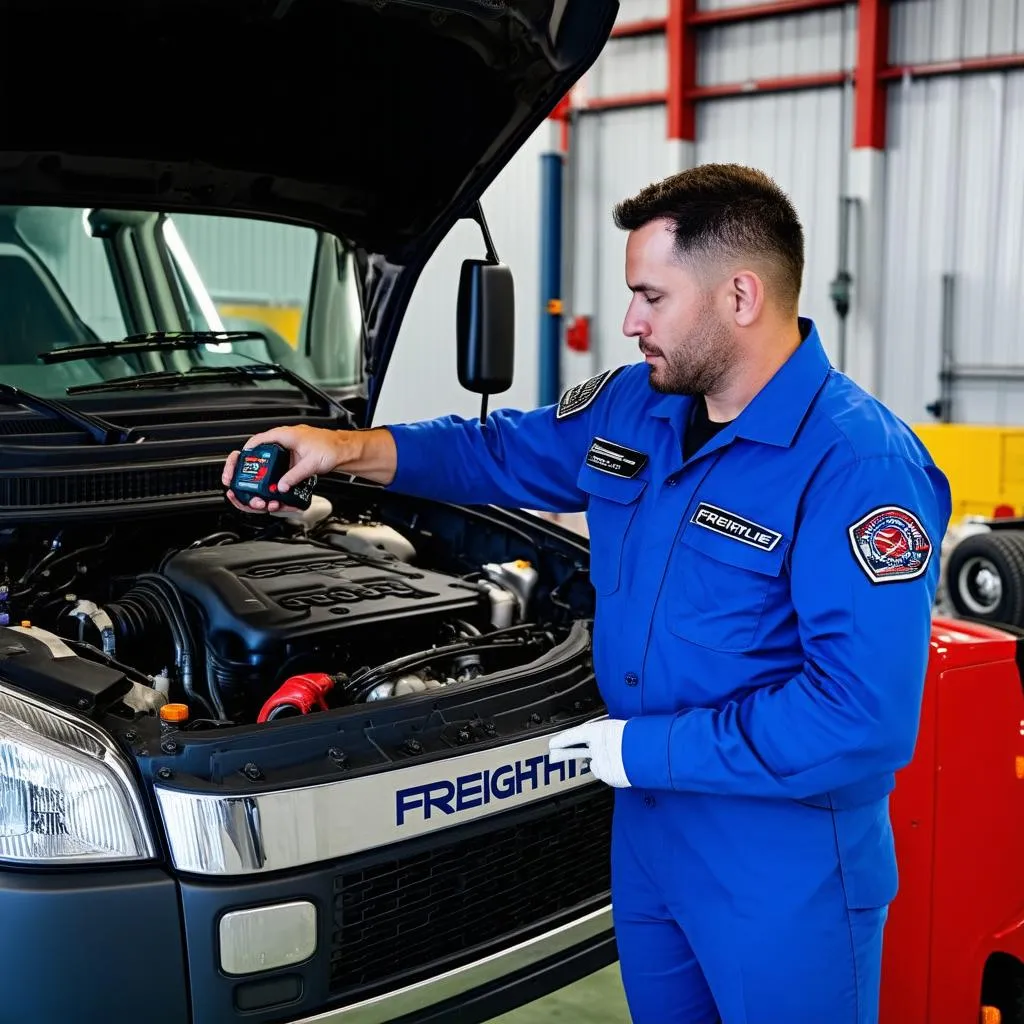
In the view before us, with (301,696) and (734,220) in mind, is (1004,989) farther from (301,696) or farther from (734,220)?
(734,220)

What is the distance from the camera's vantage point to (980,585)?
5.64 m

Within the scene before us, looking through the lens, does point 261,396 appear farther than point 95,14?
Yes

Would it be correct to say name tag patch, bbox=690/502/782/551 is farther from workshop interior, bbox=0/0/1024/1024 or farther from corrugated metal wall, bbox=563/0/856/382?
corrugated metal wall, bbox=563/0/856/382

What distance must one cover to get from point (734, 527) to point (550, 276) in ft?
32.3

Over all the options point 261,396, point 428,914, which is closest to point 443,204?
point 261,396

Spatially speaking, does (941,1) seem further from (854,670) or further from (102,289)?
(854,670)

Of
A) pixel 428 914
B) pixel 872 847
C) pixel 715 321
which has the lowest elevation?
pixel 428 914

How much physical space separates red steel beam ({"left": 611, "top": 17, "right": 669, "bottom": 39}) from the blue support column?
118 cm

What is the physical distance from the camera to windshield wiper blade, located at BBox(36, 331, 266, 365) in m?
2.47

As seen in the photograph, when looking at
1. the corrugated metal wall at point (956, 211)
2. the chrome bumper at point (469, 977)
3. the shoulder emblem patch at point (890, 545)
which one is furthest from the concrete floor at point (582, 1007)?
the corrugated metal wall at point (956, 211)

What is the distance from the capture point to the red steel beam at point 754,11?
9430mm

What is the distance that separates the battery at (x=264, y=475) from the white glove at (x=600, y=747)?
2.07ft

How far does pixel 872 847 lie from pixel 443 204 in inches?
70.7

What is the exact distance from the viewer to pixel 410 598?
2.31 m
